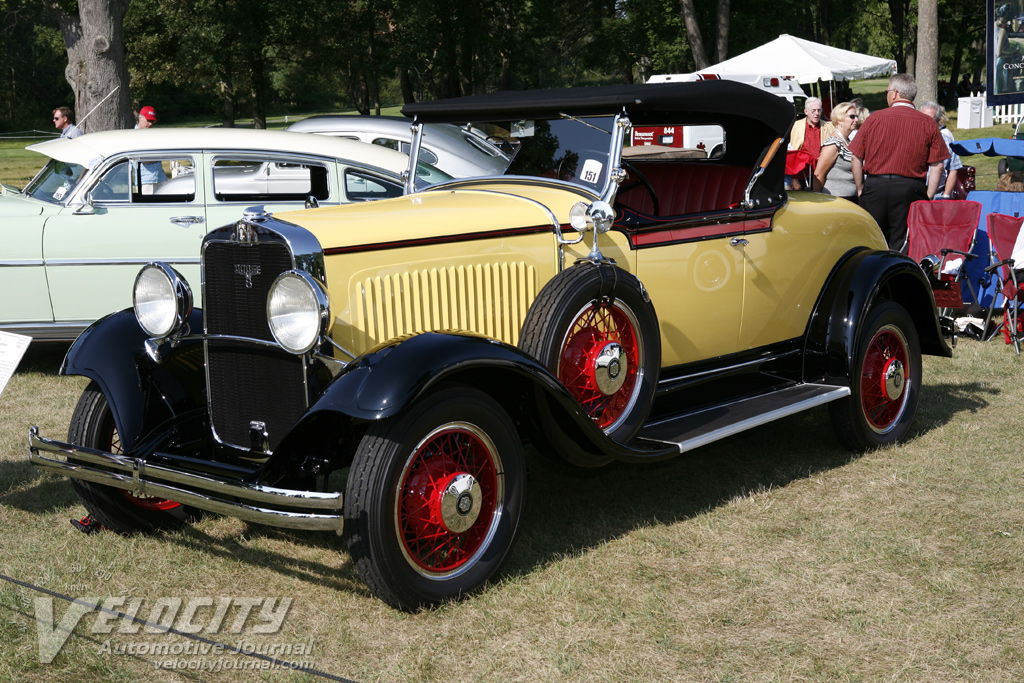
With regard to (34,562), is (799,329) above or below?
above

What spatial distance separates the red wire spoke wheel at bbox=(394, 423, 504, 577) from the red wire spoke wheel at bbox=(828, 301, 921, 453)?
7.87 ft

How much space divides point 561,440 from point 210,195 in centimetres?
447

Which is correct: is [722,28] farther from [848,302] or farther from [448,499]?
[448,499]

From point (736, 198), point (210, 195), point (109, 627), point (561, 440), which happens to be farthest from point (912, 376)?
point (210, 195)

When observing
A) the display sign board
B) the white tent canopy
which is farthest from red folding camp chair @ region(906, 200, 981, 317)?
the white tent canopy

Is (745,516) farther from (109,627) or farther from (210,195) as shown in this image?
(210,195)

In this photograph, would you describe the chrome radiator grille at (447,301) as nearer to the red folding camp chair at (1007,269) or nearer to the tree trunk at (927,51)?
the red folding camp chair at (1007,269)

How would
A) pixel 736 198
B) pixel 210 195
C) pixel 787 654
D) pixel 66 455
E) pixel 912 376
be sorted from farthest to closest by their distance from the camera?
pixel 210 195 < pixel 912 376 < pixel 736 198 < pixel 66 455 < pixel 787 654

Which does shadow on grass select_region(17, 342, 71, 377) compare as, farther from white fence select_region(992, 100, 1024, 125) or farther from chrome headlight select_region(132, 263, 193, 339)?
white fence select_region(992, 100, 1024, 125)

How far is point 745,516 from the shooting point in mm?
4359

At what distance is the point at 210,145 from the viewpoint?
724 cm

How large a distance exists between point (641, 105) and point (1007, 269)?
4.96 metres

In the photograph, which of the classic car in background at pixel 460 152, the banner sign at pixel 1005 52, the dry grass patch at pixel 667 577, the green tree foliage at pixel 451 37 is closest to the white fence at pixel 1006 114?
the green tree foliage at pixel 451 37

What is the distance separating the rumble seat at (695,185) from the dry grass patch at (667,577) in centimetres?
141
